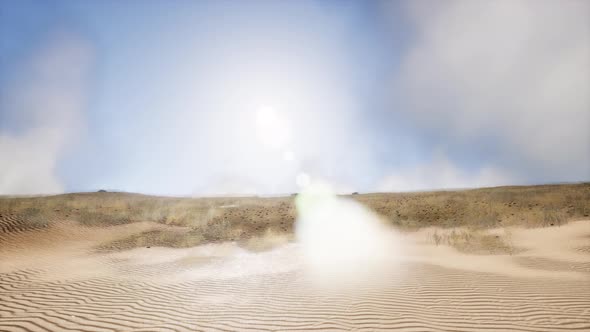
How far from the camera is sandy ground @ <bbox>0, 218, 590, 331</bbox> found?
209 inches

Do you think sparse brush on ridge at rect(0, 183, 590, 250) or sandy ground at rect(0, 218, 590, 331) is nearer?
sandy ground at rect(0, 218, 590, 331)

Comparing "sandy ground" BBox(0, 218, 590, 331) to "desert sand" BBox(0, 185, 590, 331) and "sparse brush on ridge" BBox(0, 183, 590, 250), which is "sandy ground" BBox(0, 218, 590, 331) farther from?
"sparse brush on ridge" BBox(0, 183, 590, 250)

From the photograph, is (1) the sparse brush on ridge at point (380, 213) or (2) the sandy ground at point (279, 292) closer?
(2) the sandy ground at point (279, 292)

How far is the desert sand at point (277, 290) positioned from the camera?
5.32 meters

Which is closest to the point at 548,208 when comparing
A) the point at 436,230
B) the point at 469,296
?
the point at 436,230

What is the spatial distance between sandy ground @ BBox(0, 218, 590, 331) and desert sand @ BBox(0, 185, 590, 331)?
0.08 ft

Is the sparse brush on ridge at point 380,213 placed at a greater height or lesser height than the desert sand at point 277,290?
greater

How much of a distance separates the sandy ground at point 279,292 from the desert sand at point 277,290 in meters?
0.03

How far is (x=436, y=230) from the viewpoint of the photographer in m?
16.0

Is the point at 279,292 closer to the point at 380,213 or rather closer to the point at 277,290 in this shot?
the point at 277,290

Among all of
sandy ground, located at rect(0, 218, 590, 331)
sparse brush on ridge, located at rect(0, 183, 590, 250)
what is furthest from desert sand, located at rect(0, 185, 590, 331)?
sparse brush on ridge, located at rect(0, 183, 590, 250)

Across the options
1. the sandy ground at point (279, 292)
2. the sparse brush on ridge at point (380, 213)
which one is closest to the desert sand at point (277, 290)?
the sandy ground at point (279, 292)

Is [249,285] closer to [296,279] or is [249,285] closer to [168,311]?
[296,279]

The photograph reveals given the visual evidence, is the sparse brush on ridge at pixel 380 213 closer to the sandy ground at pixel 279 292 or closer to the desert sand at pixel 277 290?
the desert sand at pixel 277 290
